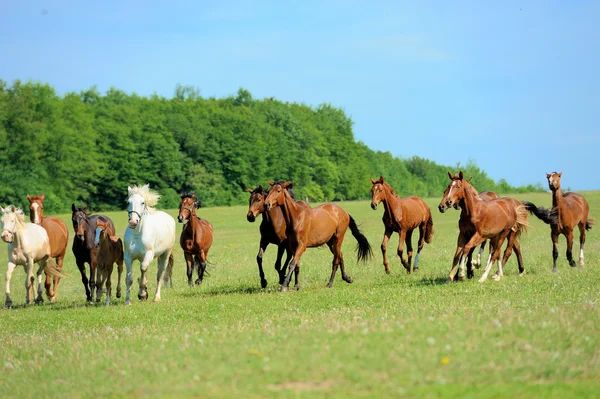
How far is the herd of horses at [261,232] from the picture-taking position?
54.6ft

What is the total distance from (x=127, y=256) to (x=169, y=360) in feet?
26.8

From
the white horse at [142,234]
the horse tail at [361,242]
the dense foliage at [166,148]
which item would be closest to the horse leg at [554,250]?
the horse tail at [361,242]

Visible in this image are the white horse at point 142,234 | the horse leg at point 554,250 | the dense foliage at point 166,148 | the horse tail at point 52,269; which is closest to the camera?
the white horse at point 142,234

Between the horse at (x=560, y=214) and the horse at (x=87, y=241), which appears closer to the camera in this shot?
the horse at (x=87, y=241)

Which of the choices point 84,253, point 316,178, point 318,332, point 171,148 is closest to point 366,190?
point 316,178

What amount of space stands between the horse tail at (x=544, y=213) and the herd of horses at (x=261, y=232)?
0.03 meters

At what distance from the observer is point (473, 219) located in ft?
54.8

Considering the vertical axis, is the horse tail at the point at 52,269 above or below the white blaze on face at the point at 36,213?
below

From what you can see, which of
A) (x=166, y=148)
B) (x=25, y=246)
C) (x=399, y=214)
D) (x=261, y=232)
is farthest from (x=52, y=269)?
(x=166, y=148)

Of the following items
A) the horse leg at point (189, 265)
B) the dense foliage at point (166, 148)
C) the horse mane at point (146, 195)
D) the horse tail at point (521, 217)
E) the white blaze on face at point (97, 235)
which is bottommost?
the horse leg at point (189, 265)

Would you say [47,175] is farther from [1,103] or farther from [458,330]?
[458,330]

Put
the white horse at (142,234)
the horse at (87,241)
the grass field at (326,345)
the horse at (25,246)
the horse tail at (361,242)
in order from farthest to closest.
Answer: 1. the horse tail at (361,242)
2. the horse at (25,246)
3. the horse at (87,241)
4. the white horse at (142,234)
5. the grass field at (326,345)

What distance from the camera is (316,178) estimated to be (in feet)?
363

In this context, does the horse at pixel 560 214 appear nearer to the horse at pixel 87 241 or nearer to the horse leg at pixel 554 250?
the horse leg at pixel 554 250
